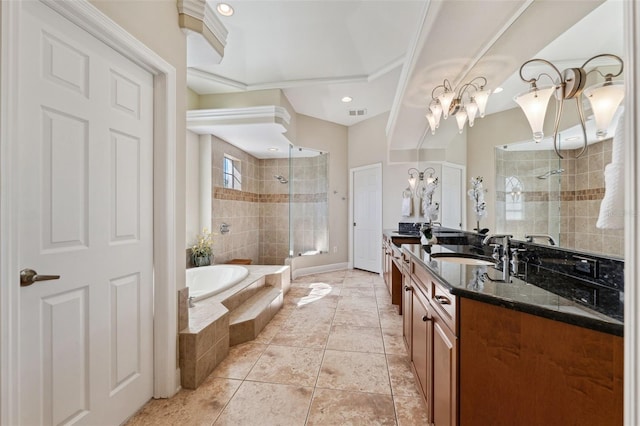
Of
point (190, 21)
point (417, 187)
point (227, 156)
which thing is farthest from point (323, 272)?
point (190, 21)

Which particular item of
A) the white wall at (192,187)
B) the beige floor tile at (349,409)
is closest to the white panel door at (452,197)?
the beige floor tile at (349,409)

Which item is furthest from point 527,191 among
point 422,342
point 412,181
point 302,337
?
point 412,181

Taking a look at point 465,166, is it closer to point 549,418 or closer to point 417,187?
point 417,187

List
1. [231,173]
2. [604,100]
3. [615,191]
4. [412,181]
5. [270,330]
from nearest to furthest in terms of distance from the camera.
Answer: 1. [615,191]
2. [604,100]
3. [270,330]
4. [412,181]
5. [231,173]

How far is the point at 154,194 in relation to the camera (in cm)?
165

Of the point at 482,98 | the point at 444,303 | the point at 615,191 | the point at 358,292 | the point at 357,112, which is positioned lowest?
the point at 358,292

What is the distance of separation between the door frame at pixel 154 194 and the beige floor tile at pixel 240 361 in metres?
0.35

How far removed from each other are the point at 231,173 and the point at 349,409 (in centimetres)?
397

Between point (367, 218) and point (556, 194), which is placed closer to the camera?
point (556, 194)

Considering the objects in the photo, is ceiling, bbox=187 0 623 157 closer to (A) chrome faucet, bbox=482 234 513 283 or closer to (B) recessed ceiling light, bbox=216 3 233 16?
(B) recessed ceiling light, bbox=216 3 233 16

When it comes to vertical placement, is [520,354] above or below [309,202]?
below

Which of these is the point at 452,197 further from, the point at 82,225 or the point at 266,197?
the point at 266,197

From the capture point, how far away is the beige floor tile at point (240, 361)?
1.92 metres

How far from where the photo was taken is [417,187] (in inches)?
175
